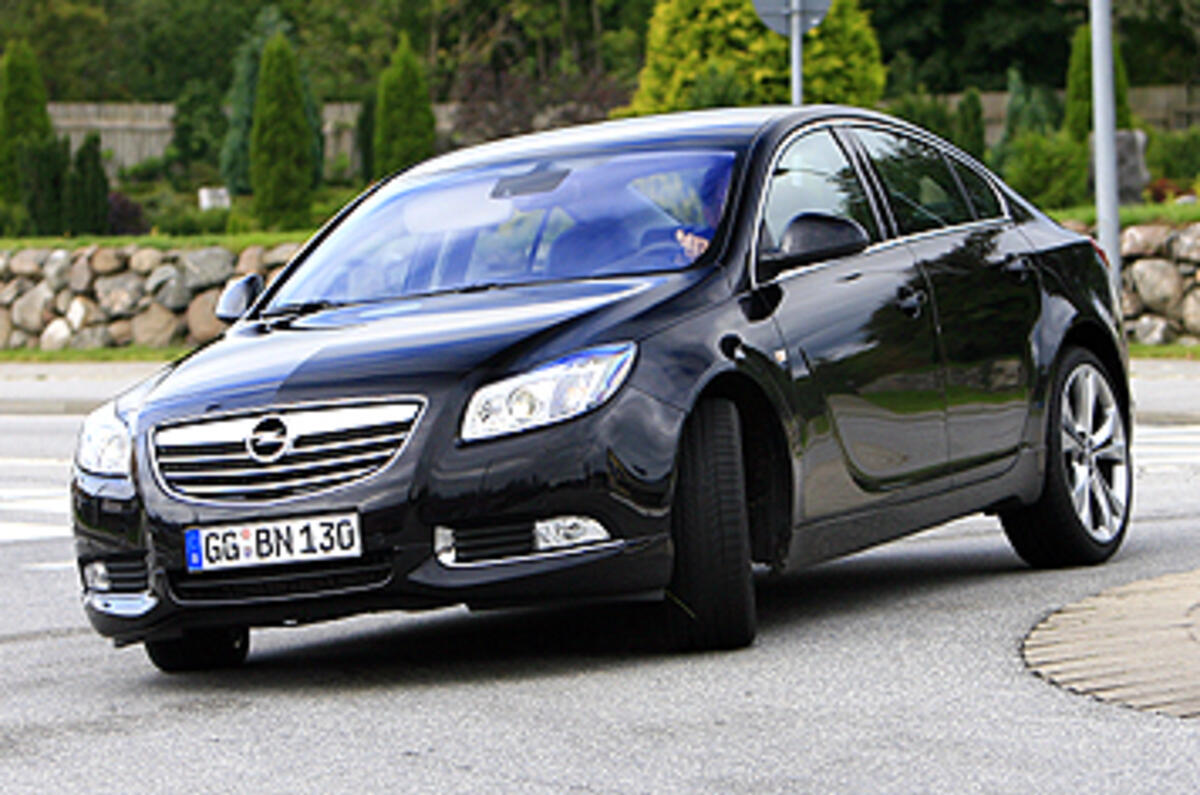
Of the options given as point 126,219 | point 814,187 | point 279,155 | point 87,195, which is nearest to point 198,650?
point 814,187

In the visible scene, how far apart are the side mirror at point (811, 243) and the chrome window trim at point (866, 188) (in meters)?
0.03

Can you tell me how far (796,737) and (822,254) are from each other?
2.09 meters

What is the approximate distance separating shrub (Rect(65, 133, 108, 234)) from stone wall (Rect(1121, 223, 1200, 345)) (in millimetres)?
16628

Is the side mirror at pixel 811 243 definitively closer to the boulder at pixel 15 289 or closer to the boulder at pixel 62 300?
the boulder at pixel 62 300

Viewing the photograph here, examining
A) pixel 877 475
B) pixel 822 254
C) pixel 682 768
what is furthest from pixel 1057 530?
pixel 682 768

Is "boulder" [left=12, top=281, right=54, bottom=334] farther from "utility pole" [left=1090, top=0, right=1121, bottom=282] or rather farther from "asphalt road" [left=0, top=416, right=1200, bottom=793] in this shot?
"asphalt road" [left=0, top=416, right=1200, bottom=793]

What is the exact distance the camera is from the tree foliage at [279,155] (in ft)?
118

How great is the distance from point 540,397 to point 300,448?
652mm

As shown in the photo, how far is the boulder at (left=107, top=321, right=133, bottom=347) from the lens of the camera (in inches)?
1119

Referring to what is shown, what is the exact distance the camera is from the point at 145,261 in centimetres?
2822

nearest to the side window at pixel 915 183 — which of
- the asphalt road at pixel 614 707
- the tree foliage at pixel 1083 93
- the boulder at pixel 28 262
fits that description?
the asphalt road at pixel 614 707

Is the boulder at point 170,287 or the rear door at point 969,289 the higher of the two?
the rear door at point 969,289

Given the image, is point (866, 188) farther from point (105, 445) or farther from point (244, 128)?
point (244, 128)

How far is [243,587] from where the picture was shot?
20.2ft
